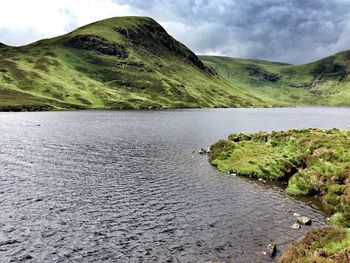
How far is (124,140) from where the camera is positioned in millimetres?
103250

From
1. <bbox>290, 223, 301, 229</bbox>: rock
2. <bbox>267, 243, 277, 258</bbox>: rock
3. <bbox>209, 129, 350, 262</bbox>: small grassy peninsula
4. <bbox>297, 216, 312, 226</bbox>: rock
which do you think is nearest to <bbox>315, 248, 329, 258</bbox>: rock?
<bbox>209, 129, 350, 262</bbox>: small grassy peninsula

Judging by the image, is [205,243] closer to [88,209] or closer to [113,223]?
[113,223]

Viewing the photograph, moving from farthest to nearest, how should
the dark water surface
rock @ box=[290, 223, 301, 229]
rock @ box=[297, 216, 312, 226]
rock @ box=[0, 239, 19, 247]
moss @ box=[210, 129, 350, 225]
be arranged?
1. moss @ box=[210, 129, 350, 225]
2. rock @ box=[297, 216, 312, 226]
3. rock @ box=[290, 223, 301, 229]
4. rock @ box=[0, 239, 19, 247]
5. the dark water surface

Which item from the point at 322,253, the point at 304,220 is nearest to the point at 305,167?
the point at 304,220

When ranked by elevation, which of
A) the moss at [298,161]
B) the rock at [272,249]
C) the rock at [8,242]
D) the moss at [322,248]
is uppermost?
the moss at [298,161]

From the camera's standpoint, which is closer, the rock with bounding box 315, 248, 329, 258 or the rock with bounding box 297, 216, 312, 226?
the rock with bounding box 315, 248, 329, 258

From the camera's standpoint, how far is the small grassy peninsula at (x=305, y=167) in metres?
29.2

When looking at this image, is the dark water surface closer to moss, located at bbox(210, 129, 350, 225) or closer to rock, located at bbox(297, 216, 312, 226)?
rock, located at bbox(297, 216, 312, 226)

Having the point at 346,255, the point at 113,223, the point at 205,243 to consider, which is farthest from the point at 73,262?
the point at 346,255

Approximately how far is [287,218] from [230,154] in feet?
103

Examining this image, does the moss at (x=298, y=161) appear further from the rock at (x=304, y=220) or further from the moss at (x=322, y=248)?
the moss at (x=322, y=248)

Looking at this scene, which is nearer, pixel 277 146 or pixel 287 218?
pixel 287 218

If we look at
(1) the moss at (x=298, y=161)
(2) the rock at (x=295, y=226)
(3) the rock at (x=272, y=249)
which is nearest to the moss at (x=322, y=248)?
(3) the rock at (x=272, y=249)

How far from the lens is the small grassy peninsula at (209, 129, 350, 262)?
2919 centimetres
